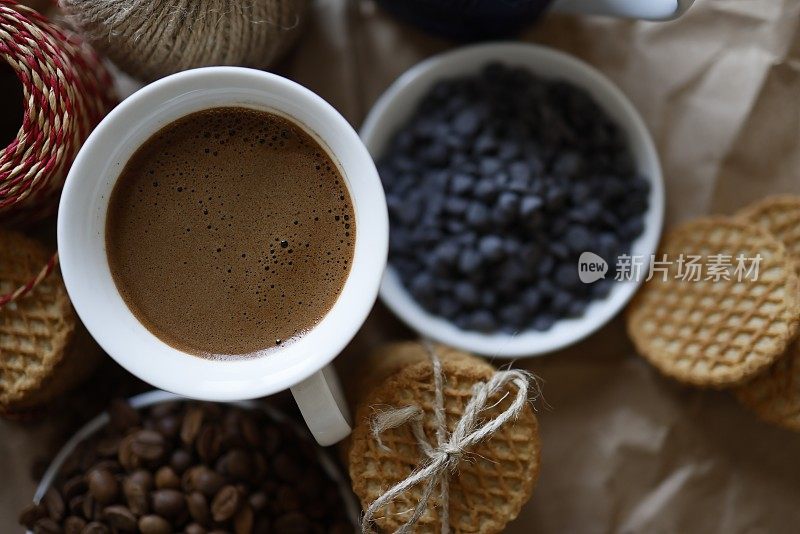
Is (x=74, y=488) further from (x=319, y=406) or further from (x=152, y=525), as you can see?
(x=319, y=406)

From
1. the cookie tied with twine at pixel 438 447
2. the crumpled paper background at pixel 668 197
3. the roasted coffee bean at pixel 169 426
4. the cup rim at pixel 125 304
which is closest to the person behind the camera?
the cup rim at pixel 125 304

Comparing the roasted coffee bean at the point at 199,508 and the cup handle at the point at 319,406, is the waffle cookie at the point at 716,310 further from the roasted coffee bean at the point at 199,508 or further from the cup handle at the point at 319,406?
the roasted coffee bean at the point at 199,508

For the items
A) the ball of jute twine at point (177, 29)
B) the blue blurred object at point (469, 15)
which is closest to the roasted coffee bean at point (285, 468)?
the ball of jute twine at point (177, 29)

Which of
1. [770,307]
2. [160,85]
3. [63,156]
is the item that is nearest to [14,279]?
[63,156]

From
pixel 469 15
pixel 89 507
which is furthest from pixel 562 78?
pixel 89 507

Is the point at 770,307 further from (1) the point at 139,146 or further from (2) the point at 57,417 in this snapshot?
(2) the point at 57,417

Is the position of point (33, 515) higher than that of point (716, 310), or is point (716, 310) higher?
point (716, 310)

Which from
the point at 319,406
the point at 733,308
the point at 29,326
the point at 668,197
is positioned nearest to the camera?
the point at 319,406
